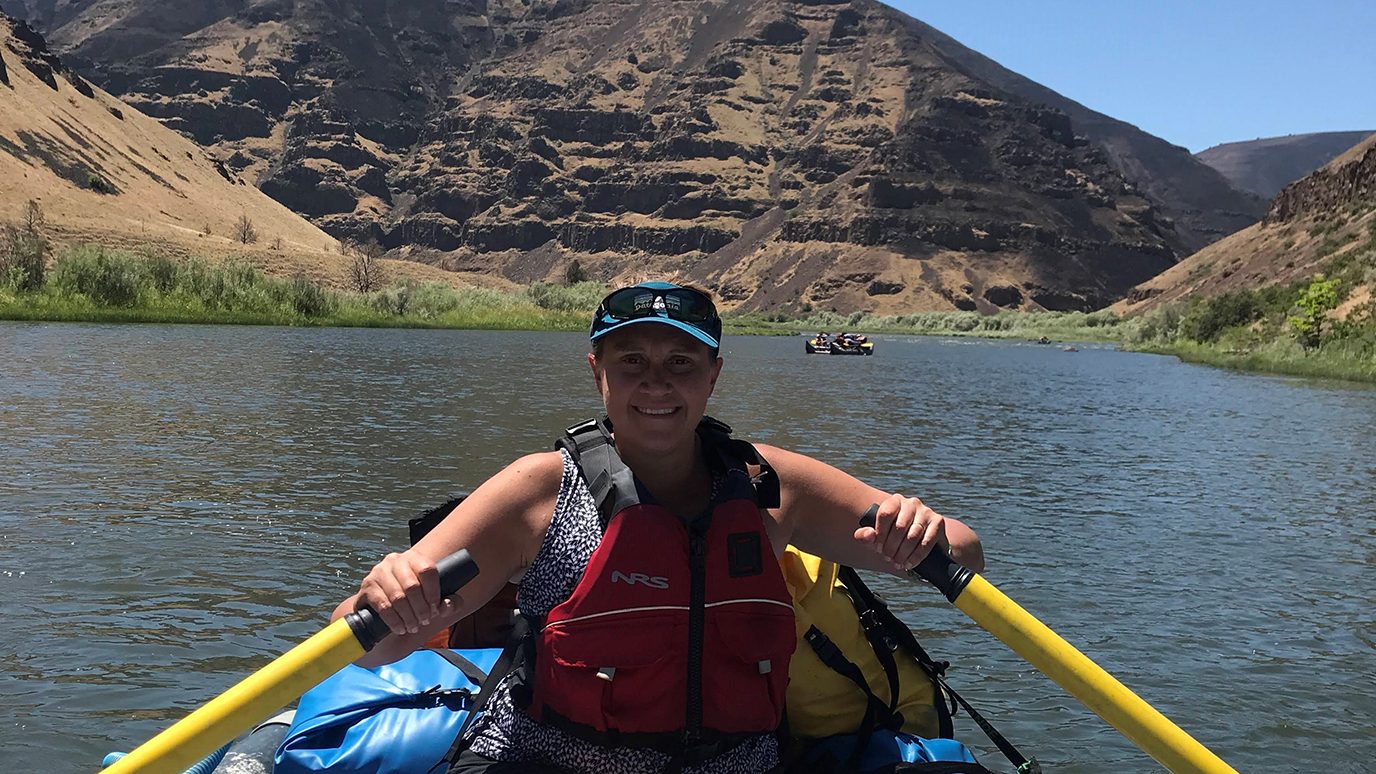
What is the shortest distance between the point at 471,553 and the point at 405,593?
302mm

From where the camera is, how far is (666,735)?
371cm

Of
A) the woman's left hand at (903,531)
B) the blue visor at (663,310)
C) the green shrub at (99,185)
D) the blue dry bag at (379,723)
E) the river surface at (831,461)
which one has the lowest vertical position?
the river surface at (831,461)

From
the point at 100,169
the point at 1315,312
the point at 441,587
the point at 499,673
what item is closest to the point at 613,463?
the point at 441,587

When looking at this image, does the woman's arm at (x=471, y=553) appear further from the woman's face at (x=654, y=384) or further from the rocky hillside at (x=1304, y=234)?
the rocky hillside at (x=1304, y=234)

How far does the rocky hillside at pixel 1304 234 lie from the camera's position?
9661cm

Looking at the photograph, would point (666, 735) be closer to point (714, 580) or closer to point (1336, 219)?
point (714, 580)

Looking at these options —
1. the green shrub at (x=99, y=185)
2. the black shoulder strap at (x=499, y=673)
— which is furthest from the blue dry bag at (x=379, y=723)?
the green shrub at (x=99, y=185)

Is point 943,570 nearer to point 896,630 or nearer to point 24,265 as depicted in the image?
point 896,630

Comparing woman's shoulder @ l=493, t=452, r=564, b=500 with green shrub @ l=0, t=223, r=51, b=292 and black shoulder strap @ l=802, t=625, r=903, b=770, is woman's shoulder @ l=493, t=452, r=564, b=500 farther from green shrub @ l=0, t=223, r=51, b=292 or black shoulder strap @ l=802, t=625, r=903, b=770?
green shrub @ l=0, t=223, r=51, b=292

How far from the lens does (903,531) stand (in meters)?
3.92

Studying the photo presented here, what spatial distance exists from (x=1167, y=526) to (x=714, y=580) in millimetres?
13394

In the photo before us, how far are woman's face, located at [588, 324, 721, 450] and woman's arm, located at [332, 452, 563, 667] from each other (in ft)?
0.91

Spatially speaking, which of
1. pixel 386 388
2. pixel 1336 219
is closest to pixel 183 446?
pixel 386 388

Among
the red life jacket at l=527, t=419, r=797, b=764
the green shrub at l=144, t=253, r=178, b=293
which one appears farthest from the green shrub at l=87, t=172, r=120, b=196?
the red life jacket at l=527, t=419, r=797, b=764
